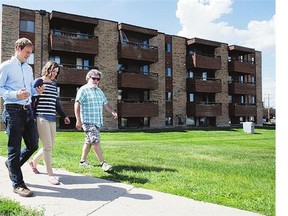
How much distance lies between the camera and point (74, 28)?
31062 millimetres

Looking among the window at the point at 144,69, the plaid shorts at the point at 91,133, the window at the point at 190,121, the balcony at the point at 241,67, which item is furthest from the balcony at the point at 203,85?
the plaid shorts at the point at 91,133

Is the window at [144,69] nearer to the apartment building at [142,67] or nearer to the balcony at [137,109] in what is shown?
the apartment building at [142,67]

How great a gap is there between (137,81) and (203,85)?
32.1 ft

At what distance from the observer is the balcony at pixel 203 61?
3741cm

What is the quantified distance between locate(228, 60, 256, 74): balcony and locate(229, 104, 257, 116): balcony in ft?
14.8

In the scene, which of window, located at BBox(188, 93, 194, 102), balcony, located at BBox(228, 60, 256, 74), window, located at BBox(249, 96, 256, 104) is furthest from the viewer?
window, located at BBox(249, 96, 256, 104)

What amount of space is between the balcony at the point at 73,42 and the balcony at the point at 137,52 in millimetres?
2693

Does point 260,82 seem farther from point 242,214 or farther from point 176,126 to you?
point 242,214

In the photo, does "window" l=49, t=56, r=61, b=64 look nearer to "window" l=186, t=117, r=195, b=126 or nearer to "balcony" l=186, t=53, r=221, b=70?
"balcony" l=186, t=53, r=221, b=70

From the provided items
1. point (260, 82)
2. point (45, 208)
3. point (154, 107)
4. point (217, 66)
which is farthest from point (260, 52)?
point (45, 208)

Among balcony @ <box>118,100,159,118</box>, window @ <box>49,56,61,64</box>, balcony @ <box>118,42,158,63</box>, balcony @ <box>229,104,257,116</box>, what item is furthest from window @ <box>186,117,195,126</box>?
window @ <box>49,56,61,64</box>

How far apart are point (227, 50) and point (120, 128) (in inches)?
759

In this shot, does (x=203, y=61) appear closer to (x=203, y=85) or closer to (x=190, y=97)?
(x=203, y=85)

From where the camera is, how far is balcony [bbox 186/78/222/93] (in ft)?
123
